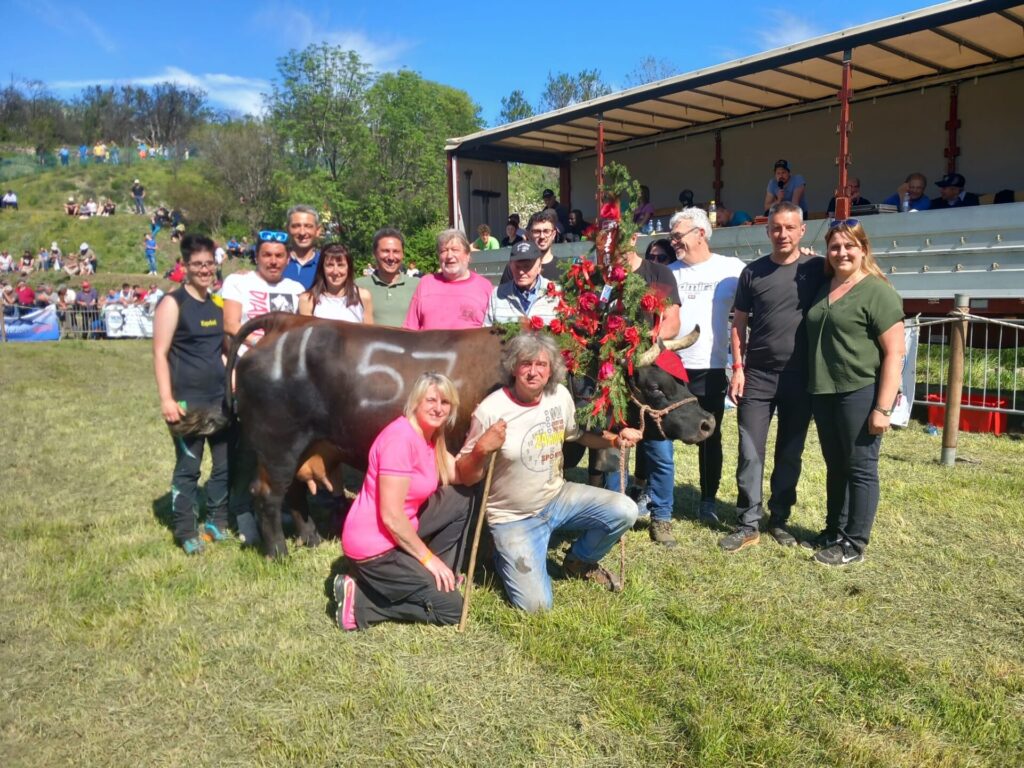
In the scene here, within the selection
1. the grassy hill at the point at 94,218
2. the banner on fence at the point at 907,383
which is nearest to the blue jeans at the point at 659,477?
the banner on fence at the point at 907,383

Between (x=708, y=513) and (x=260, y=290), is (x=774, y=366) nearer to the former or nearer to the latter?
(x=708, y=513)

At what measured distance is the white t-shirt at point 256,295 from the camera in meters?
4.80

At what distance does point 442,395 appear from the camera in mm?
3621

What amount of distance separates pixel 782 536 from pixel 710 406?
944 mm

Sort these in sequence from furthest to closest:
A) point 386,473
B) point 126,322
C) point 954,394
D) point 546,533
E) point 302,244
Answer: point 126,322 → point 954,394 → point 302,244 → point 546,533 → point 386,473

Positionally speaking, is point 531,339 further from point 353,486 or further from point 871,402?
point 353,486

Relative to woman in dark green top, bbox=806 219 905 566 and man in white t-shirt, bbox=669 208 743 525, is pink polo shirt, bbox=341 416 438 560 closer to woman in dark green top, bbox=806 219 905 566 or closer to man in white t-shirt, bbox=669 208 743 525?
man in white t-shirt, bbox=669 208 743 525

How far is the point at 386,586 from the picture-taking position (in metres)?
3.58

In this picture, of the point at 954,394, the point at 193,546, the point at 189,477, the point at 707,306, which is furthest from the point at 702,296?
the point at 193,546

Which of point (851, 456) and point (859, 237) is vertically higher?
point (859, 237)

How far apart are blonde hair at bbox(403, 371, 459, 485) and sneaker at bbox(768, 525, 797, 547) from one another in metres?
2.27

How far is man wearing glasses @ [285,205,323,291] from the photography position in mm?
5141

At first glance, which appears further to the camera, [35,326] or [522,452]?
[35,326]

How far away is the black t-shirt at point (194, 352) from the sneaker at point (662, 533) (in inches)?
113
